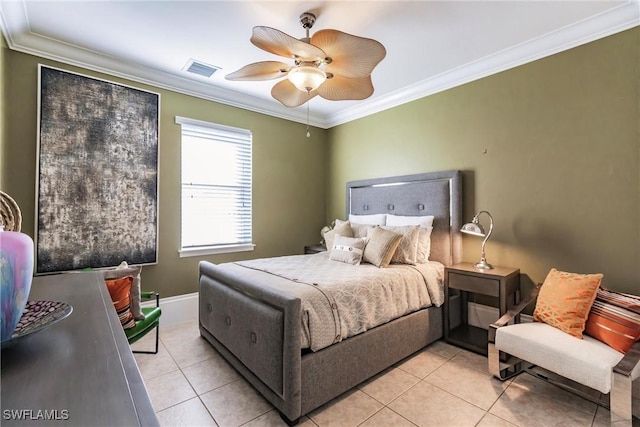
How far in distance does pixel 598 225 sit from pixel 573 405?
4.48 ft

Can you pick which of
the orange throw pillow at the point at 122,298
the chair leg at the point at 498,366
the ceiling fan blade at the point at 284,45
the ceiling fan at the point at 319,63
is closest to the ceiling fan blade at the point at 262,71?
the ceiling fan at the point at 319,63

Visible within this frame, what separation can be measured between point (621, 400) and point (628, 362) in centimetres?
20

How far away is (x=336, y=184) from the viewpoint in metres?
4.66

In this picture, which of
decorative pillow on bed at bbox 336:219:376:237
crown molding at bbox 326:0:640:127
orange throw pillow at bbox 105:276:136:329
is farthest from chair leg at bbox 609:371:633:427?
orange throw pillow at bbox 105:276:136:329

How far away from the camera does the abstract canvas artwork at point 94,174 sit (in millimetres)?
2605

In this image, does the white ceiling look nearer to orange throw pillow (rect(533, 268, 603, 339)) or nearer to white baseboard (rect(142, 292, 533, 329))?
orange throw pillow (rect(533, 268, 603, 339))

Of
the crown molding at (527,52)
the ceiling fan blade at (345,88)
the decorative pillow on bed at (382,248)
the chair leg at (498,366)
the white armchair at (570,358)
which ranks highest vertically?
the crown molding at (527,52)

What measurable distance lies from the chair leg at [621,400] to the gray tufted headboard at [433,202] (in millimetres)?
1618

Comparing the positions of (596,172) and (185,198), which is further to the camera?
(185,198)

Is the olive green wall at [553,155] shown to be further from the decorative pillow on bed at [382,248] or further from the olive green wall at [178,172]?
the olive green wall at [178,172]

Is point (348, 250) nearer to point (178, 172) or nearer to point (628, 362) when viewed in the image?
point (628, 362)

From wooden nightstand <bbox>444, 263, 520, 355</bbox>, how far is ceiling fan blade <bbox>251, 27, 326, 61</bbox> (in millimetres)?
2173

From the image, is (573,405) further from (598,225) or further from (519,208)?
(519,208)

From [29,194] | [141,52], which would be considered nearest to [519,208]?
[141,52]
